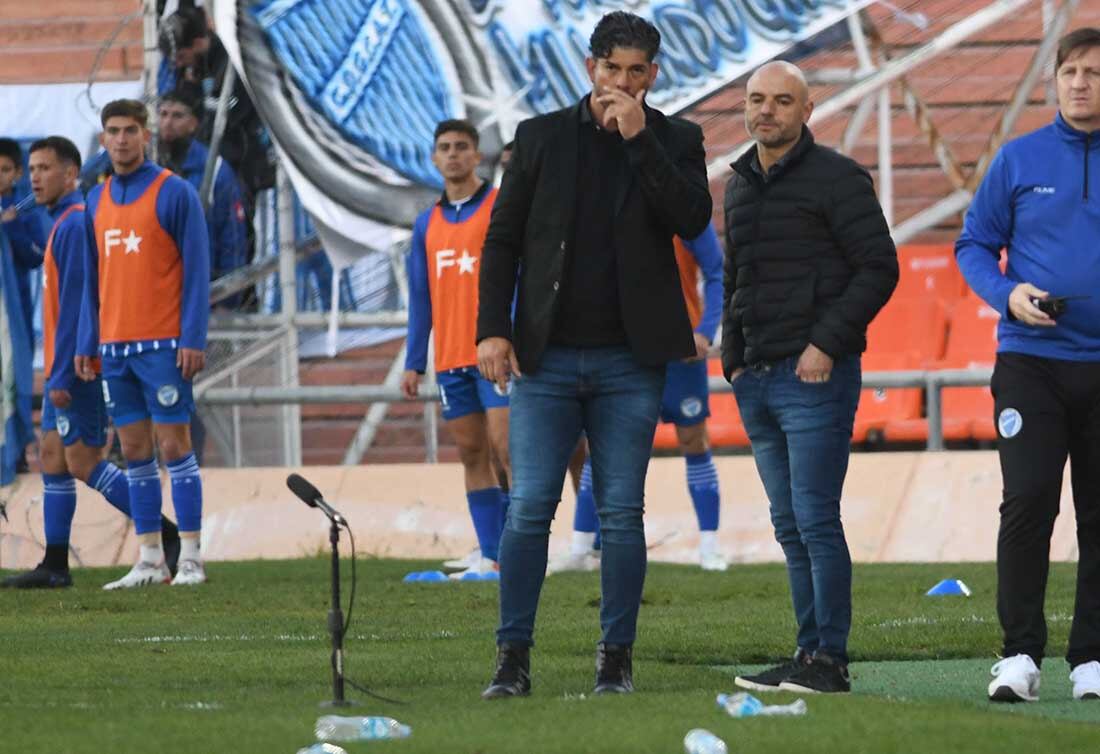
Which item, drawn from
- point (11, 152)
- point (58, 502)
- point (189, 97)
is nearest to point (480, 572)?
point (58, 502)

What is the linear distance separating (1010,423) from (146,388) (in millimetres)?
5860

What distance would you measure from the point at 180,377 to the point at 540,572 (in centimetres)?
536

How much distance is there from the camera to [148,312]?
463 inches

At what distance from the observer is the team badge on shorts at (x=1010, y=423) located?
7070mm

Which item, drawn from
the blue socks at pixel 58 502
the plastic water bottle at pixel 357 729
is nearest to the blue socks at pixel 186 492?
the blue socks at pixel 58 502

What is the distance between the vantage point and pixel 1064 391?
23.1ft

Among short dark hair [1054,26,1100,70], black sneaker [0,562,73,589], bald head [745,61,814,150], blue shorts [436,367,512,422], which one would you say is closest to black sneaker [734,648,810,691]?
bald head [745,61,814,150]

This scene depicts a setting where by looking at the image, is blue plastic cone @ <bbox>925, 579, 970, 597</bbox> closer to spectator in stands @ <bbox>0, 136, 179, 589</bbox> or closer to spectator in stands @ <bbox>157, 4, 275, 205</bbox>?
spectator in stands @ <bbox>0, 136, 179, 589</bbox>

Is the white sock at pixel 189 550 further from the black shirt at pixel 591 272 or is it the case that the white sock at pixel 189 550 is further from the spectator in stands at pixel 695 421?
the black shirt at pixel 591 272

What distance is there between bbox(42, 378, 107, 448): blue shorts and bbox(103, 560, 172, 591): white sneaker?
3.32 feet

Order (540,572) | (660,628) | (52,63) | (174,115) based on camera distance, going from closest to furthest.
A: 1. (540,572)
2. (660,628)
3. (174,115)
4. (52,63)

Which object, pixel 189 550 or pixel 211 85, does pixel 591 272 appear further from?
pixel 211 85

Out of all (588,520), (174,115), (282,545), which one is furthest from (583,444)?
(174,115)

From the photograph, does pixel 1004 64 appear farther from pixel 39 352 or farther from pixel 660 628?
pixel 660 628
